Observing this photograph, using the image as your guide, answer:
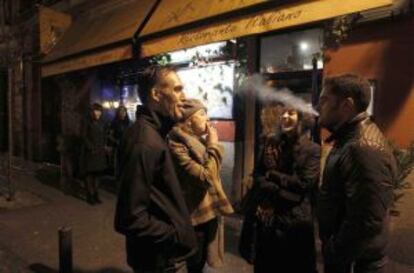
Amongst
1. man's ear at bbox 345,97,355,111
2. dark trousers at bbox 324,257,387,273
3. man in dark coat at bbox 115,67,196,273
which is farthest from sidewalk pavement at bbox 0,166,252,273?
man's ear at bbox 345,97,355,111

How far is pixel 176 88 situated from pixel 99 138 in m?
6.80

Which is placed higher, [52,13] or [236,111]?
[52,13]

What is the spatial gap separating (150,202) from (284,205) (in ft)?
4.55

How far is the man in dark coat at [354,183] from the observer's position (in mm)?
2619

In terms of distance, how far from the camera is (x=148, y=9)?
30.7 ft

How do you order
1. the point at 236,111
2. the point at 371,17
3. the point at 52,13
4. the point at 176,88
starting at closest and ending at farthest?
the point at 176,88 < the point at 371,17 < the point at 236,111 < the point at 52,13

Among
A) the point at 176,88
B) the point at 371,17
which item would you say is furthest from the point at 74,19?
the point at 176,88

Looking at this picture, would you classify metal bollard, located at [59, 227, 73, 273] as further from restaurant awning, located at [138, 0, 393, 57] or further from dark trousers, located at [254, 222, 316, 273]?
restaurant awning, located at [138, 0, 393, 57]

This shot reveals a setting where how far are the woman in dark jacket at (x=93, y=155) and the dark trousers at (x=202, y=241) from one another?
5608 millimetres

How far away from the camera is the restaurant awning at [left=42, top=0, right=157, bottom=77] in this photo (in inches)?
353

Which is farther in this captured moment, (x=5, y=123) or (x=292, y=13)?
(x=5, y=123)

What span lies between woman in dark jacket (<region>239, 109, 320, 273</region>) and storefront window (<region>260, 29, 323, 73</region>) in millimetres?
3364

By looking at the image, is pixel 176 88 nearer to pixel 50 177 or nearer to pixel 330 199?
pixel 330 199

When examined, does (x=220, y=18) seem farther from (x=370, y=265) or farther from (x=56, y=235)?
(x=370, y=265)
